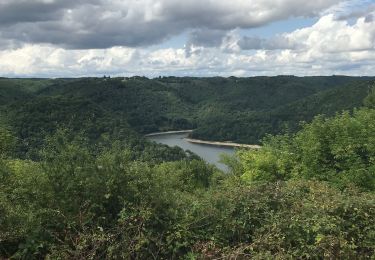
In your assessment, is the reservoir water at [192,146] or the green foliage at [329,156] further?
the reservoir water at [192,146]

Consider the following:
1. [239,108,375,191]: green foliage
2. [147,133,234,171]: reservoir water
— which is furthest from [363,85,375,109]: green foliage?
[147,133,234,171]: reservoir water

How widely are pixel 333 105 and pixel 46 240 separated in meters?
125

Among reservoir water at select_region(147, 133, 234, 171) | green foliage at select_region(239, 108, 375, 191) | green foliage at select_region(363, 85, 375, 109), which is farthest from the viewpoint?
reservoir water at select_region(147, 133, 234, 171)

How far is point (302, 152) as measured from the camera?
25.0 m

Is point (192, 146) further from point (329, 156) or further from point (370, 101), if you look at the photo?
point (329, 156)

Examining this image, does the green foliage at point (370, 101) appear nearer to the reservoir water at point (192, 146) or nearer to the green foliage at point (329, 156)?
the green foliage at point (329, 156)

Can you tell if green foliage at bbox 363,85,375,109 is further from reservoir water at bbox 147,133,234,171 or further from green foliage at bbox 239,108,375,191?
reservoir water at bbox 147,133,234,171

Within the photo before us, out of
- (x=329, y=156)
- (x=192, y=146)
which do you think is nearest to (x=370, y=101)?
(x=329, y=156)

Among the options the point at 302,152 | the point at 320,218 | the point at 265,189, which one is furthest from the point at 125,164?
the point at 302,152

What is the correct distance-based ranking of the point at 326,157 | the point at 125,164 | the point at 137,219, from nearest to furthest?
the point at 137,219 < the point at 125,164 < the point at 326,157

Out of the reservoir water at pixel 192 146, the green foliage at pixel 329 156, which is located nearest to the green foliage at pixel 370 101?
the green foliage at pixel 329 156

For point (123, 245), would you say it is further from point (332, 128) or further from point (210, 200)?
point (332, 128)

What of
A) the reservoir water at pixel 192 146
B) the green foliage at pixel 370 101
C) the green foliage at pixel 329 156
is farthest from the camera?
the reservoir water at pixel 192 146

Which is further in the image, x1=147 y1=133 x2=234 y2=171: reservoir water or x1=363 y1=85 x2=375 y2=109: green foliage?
x1=147 y1=133 x2=234 y2=171: reservoir water
